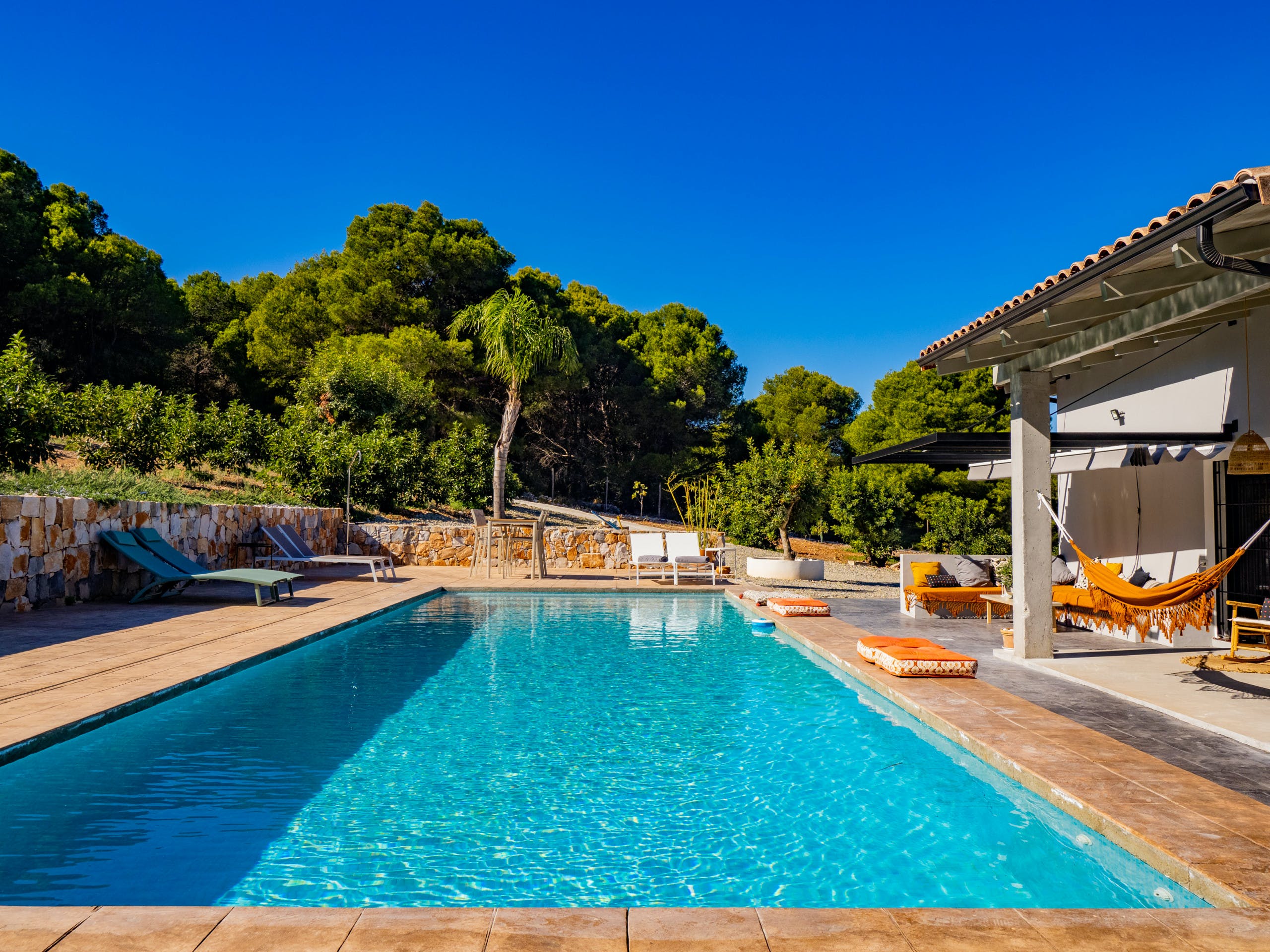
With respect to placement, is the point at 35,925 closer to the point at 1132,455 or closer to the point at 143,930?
the point at 143,930

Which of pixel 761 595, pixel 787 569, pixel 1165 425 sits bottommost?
pixel 761 595

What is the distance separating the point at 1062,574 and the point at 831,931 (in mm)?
7434

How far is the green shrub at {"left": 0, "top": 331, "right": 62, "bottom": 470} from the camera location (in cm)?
1087

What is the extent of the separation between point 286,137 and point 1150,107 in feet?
58.4

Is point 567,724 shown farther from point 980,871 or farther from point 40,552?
point 40,552

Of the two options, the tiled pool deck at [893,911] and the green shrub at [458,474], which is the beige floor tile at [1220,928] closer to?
the tiled pool deck at [893,911]

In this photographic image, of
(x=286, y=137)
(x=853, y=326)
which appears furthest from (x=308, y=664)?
(x=853, y=326)

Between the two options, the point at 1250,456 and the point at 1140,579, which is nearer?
the point at 1250,456

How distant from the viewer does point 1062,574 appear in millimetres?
8305

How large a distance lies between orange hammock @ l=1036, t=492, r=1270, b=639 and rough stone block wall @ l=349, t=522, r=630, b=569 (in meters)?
10.8

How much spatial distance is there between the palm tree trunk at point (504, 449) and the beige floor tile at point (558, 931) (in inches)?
662

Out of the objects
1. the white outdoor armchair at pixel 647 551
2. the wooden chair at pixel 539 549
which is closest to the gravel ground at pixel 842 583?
the white outdoor armchair at pixel 647 551

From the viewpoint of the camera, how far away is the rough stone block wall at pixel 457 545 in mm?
15812

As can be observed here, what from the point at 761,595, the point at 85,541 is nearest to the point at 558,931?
the point at 761,595
